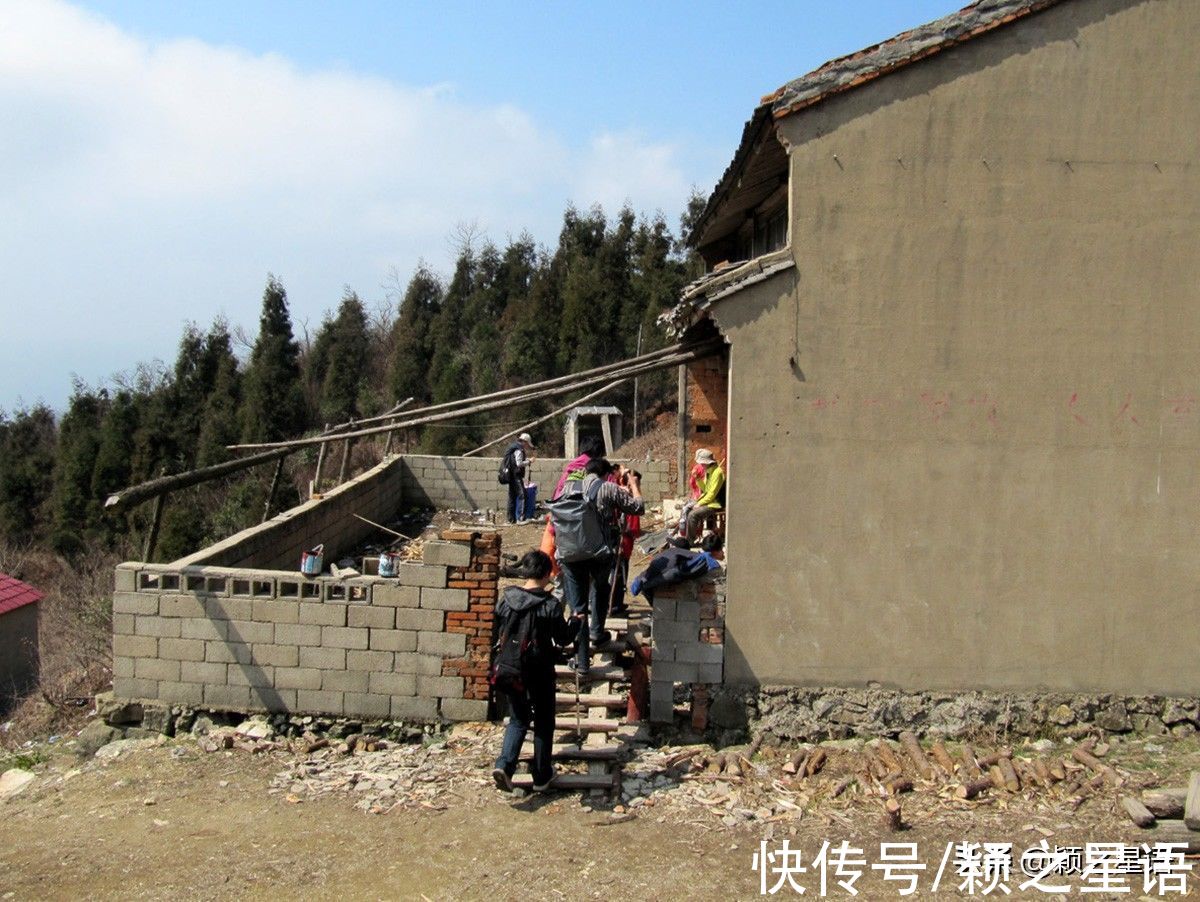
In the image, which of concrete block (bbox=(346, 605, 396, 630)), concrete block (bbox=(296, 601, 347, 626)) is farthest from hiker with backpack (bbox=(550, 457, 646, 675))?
concrete block (bbox=(296, 601, 347, 626))

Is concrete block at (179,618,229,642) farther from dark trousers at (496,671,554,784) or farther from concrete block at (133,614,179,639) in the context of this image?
dark trousers at (496,671,554,784)

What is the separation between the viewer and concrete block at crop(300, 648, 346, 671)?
833cm

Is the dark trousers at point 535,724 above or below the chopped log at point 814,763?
above

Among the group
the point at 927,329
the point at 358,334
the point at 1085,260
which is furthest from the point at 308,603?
the point at 358,334

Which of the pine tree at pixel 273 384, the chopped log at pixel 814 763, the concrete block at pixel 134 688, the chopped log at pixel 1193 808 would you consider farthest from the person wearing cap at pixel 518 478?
the pine tree at pixel 273 384

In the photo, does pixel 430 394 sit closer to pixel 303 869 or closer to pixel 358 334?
pixel 358 334

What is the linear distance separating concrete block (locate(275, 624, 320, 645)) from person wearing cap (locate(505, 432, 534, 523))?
6583 mm

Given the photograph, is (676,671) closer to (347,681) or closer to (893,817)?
(893,817)

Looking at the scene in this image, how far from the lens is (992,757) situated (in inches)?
294

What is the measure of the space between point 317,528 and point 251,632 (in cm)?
407

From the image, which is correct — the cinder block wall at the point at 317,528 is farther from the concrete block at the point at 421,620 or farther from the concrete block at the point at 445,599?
the concrete block at the point at 445,599

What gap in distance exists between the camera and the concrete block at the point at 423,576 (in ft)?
26.9

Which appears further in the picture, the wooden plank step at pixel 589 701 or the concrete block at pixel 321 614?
the concrete block at pixel 321 614

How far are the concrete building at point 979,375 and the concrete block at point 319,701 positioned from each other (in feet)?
10.8
